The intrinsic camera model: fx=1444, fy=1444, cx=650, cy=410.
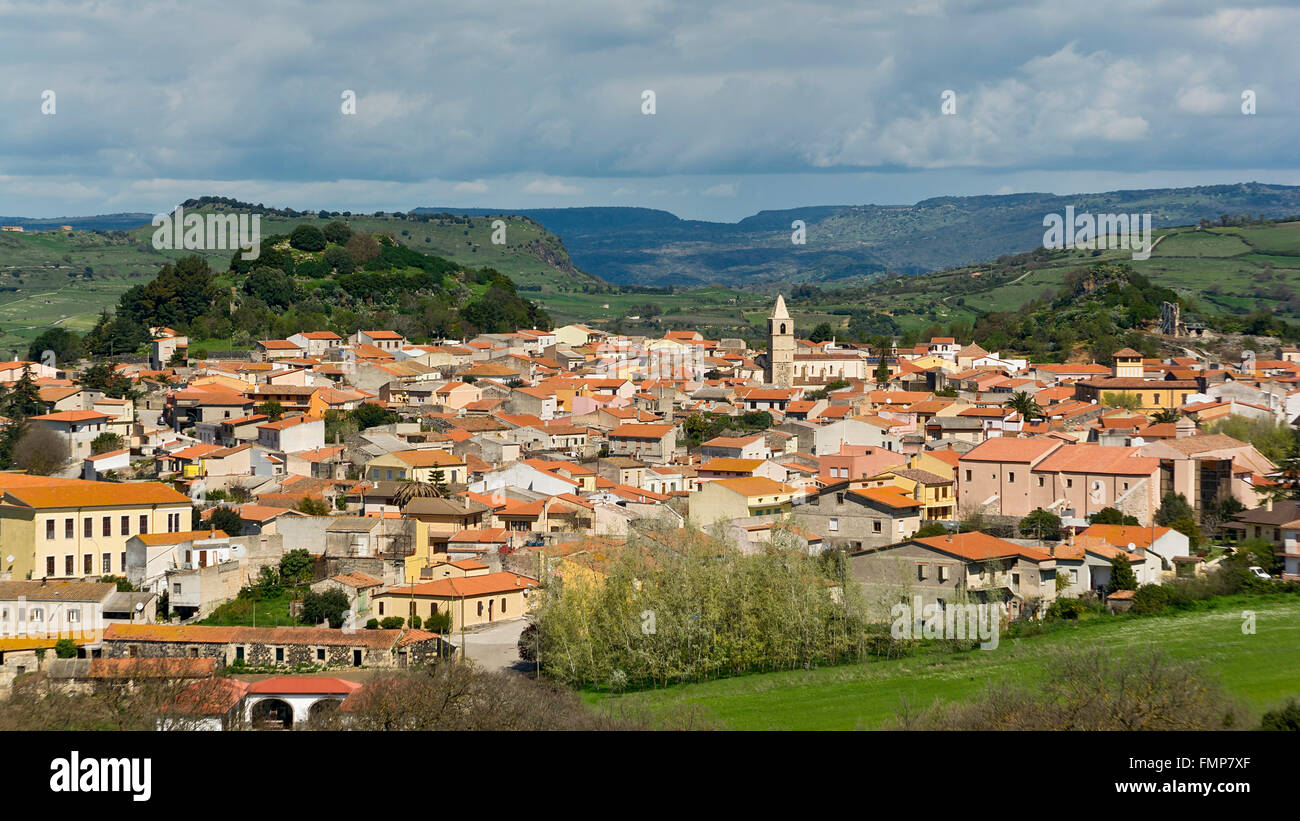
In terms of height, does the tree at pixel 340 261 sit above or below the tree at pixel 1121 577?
above

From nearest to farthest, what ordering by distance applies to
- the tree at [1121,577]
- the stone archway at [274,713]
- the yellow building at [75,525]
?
1. the stone archway at [274,713]
2. the tree at [1121,577]
3. the yellow building at [75,525]

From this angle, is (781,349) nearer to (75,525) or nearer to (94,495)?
(94,495)

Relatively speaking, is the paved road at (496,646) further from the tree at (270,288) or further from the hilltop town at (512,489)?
the tree at (270,288)

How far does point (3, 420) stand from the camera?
Result: 5231cm

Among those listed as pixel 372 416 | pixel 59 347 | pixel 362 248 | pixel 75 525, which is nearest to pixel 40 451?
pixel 372 416

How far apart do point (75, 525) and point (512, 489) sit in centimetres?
1205

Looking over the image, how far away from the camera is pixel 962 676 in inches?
1048

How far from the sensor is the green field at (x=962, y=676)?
80.2 ft

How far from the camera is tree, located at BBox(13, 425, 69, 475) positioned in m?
45.2

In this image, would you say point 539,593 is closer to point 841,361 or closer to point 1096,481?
point 1096,481

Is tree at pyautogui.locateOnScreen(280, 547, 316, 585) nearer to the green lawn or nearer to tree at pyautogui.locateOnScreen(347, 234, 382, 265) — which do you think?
the green lawn

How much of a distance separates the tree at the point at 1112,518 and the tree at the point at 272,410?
27882mm

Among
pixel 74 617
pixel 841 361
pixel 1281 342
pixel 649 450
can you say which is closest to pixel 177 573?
pixel 74 617

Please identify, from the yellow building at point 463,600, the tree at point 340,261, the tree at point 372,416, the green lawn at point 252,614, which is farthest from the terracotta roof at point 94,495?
the tree at point 340,261
